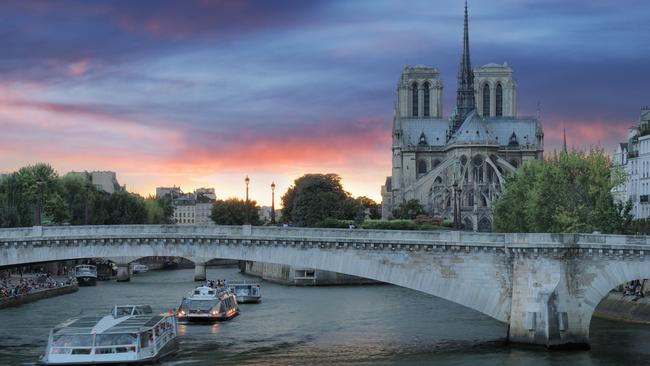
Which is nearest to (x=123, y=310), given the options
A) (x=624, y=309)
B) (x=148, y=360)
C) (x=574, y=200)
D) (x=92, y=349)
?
(x=148, y=360)

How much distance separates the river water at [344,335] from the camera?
56656 mm

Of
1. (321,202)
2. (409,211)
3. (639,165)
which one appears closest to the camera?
(639,165)

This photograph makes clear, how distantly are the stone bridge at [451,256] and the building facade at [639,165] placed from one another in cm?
5317

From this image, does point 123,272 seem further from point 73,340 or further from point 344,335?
point 73,340

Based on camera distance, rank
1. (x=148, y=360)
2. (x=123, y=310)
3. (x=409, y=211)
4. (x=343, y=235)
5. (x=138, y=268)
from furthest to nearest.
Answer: (x=409, y=211) < (x=138, y=268) < (x=123, y=310) < (x=343, y=235) < (x=148, y=360)

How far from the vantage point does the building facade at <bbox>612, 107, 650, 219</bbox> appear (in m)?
112

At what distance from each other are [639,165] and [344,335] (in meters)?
55.6

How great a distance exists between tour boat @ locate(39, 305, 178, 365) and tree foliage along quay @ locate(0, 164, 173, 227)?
65.5 metres

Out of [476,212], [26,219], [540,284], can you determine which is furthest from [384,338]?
[476,212]

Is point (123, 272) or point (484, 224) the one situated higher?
point (484, 224)

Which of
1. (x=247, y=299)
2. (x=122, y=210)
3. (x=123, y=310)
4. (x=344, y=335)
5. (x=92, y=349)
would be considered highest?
(x=122, y=210)

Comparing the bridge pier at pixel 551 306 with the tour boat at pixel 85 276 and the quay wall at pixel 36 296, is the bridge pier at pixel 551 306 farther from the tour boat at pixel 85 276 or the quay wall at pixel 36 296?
the tour boat at pixel 85 276

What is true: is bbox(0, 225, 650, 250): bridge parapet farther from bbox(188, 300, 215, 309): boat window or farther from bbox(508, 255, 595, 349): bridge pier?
bbox(188, 300, 215, 309): boat window

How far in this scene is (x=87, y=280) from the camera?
123m
